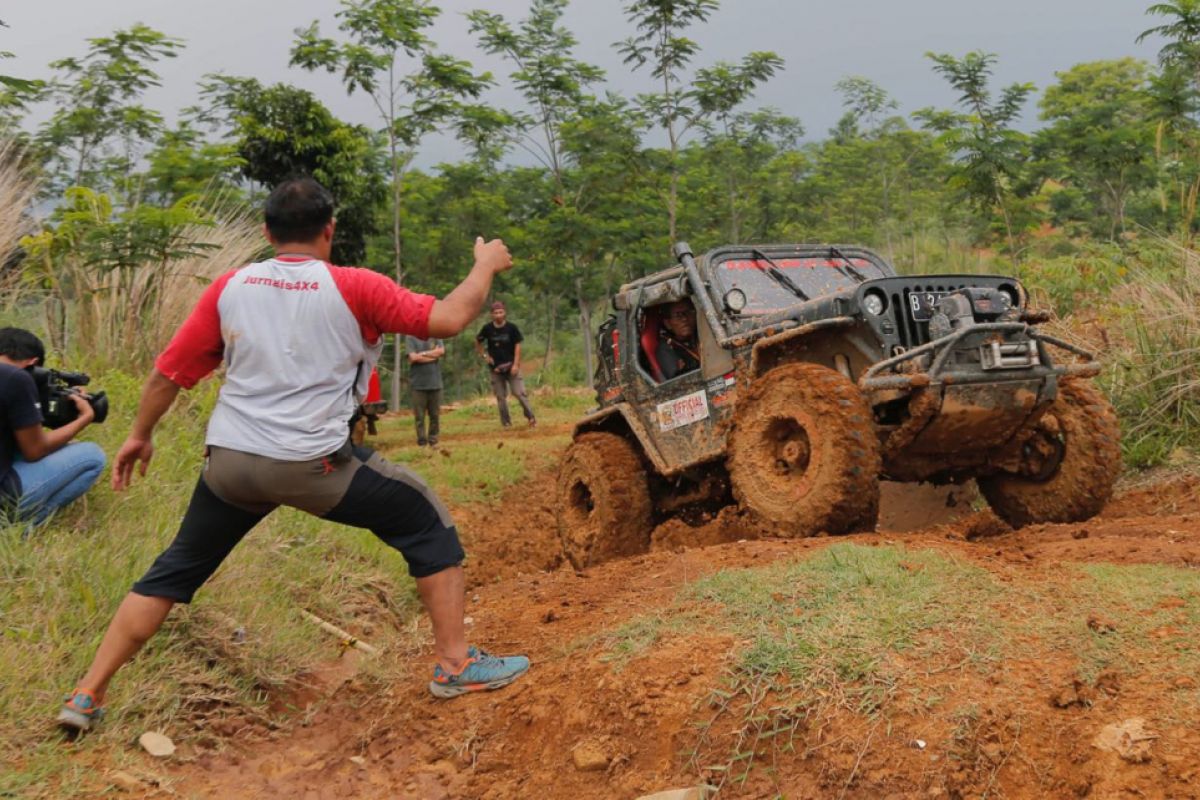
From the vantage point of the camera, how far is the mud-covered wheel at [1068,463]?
5941 millimetres

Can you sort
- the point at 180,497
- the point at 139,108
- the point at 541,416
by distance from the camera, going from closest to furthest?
the point at 180,497
the point at 139,108
the point at 541,416

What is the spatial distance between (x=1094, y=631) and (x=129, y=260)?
6.36 meters

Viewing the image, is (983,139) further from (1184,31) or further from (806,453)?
(806,453)

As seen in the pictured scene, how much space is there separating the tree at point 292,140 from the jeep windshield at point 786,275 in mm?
10663

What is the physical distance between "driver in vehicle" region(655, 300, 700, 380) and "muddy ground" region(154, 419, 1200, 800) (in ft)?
7.41

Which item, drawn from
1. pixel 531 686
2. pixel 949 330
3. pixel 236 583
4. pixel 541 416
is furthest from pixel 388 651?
pixel 541 416

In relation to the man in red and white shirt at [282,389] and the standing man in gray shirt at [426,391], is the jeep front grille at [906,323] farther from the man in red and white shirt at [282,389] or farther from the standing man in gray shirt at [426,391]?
the standing man in gray shirt at [426,391]

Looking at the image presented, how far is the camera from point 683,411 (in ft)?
22.1

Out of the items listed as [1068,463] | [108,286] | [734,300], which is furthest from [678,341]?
[108,286]

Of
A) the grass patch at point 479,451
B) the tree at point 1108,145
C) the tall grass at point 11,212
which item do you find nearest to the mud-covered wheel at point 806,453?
the grass patch at point 479,451

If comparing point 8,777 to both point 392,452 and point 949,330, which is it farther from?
point 392,452

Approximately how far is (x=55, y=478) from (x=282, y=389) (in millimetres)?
1939

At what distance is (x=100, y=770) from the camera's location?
3119 mm

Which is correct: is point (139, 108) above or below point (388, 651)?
above
